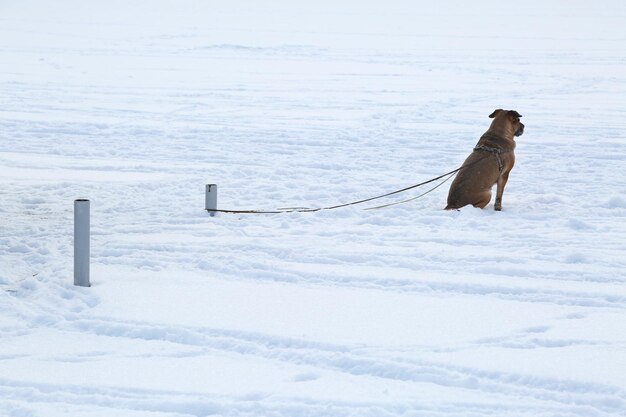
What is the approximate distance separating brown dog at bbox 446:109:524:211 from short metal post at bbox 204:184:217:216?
2.20 m

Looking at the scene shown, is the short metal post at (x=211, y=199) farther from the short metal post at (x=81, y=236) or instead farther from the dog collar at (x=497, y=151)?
the dog collar at (x=497, y=151)

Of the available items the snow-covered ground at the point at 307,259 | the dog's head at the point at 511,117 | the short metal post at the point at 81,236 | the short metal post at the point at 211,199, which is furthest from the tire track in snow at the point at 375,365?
the dog's head at the point at 511,117

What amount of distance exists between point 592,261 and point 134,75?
671 inches

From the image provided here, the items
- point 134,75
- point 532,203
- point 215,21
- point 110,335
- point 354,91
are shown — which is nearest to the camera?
point 110,335

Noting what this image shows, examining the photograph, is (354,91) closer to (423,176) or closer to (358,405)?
(423,176)

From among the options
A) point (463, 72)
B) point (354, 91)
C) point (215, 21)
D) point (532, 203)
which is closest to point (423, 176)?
point (532, 203)

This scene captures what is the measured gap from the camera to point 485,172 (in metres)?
8.83

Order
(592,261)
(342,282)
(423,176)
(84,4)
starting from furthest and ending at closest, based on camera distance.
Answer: (84,4) < (423,176) < (592,261) < (342,282)

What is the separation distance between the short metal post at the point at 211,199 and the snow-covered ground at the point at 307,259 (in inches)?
3.8

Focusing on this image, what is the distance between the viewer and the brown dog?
8758 mm

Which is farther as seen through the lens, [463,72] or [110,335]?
[463,72]

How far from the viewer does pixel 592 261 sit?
714 centimetres

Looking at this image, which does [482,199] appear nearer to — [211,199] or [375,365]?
[211,199]

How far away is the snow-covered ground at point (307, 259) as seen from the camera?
4.76 m
